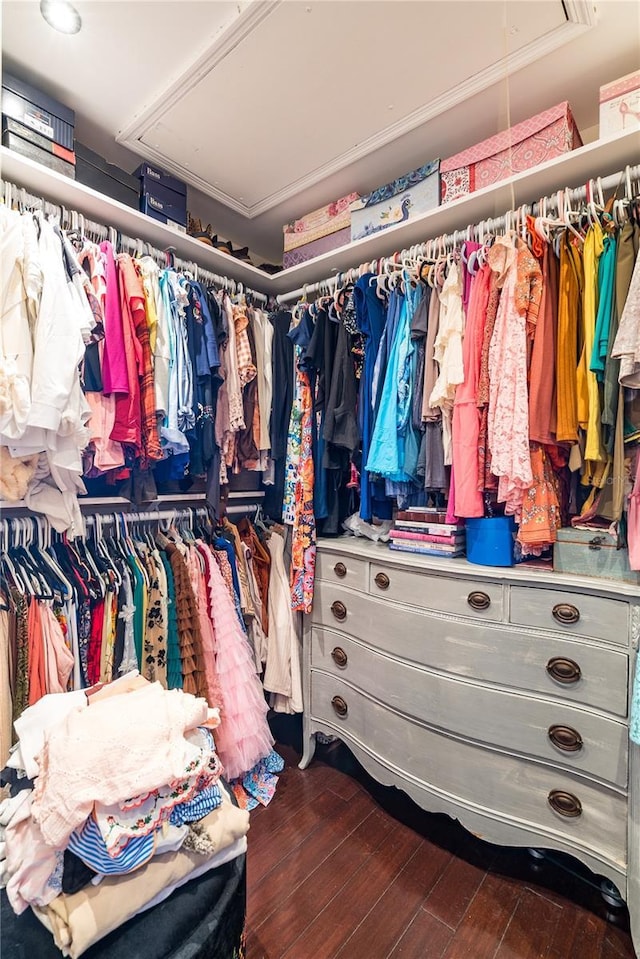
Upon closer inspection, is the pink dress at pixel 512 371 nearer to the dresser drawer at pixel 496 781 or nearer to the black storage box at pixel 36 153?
the dresser drawer at pixel 496 781

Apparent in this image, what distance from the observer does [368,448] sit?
1.75 m

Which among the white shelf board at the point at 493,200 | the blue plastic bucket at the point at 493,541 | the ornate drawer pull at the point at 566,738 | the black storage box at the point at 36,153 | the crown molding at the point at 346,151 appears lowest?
the ornate drawer pull at the point at 566,738

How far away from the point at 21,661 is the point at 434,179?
7.00 ft

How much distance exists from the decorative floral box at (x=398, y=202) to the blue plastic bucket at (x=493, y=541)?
1183 mm

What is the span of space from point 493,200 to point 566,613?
133 centimetres

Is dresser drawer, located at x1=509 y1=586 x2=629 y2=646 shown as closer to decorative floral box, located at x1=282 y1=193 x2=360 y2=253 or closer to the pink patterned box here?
the pink patterned box

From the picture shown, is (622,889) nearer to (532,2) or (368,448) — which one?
(368,448)

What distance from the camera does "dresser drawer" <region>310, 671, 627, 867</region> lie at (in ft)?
3.97

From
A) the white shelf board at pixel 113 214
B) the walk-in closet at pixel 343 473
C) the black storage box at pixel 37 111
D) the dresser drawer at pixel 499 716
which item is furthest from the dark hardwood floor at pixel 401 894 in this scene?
the black storage box at pixel 37 111

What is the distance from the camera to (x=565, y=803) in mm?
1259

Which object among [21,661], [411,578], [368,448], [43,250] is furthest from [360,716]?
[43,250]

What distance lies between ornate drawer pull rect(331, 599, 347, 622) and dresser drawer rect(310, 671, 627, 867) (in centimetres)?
27

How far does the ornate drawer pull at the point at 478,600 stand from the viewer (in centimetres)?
139

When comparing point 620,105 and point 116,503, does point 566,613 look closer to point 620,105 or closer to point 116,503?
point 620,105
